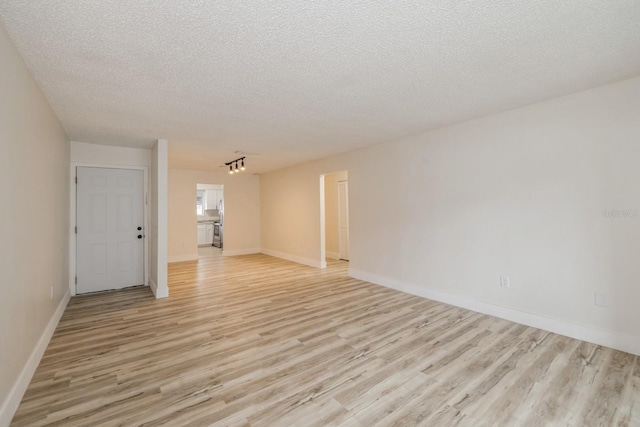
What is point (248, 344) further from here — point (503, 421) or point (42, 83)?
point (42, 83)

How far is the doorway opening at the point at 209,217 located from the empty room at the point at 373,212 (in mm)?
5125

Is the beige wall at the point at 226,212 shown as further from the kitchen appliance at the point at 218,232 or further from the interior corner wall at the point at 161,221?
the interior corner wall at the point at 161,221

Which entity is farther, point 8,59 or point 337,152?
point 337,152

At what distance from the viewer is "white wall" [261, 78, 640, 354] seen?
100 inches

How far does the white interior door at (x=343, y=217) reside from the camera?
24.3 ft

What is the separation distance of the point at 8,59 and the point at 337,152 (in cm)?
436

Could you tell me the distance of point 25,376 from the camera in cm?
206

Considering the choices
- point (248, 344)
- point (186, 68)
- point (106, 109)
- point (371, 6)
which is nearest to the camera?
point (371, 6)

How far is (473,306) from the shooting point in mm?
3578

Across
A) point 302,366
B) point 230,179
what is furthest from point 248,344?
point 230,179

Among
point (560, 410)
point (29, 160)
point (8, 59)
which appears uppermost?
point (8, 59)

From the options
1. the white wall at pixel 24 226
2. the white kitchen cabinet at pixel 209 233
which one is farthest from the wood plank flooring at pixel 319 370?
the white kitchen cabinet at pixel 209 233

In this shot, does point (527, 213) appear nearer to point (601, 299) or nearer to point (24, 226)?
point (601, 299)

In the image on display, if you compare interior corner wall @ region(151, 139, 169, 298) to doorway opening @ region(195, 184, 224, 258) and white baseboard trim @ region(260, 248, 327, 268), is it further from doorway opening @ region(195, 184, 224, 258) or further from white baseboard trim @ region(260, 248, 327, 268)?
doorway opening @ region(195, 184, 224, 258)
